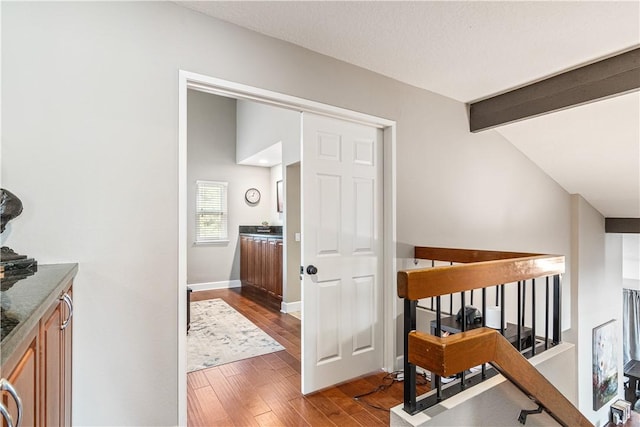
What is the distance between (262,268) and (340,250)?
3023 mm

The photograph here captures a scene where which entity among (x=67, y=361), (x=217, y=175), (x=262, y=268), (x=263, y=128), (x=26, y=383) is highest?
(x=263, y=128)

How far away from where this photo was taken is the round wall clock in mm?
6633

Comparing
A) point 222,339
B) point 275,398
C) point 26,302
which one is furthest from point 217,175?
point 26,302

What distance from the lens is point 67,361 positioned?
1495mm

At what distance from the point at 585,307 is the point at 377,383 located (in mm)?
3777

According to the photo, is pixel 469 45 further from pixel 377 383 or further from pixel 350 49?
pixel 377 383

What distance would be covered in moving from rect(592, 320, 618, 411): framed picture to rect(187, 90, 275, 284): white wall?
5918mm

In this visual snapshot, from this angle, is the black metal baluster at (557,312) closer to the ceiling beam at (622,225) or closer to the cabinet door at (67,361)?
the cabinet door at (67,361)

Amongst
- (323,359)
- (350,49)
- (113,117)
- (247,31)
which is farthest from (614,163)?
(113,117)

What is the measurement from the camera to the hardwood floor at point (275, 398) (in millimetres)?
2096

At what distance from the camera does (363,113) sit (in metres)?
2.67

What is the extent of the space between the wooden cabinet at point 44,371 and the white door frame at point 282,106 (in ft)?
1.74

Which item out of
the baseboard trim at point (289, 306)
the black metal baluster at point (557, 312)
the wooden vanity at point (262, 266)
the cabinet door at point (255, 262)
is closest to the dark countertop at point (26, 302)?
the black metal baluster at point (557, 312)

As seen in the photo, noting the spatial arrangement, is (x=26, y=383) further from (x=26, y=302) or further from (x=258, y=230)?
(x=258, y=230)
